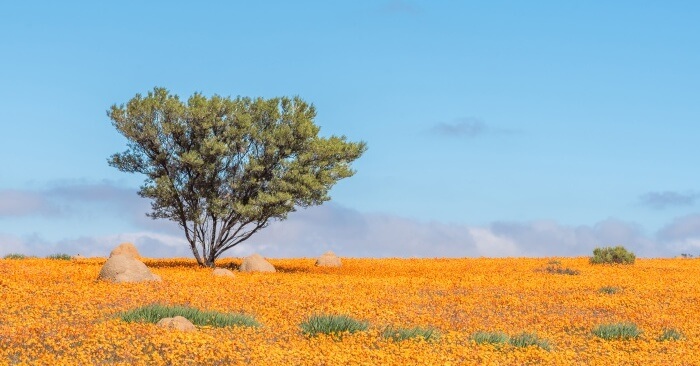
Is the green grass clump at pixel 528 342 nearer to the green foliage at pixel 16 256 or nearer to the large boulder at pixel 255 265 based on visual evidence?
the large boulder at pixel 255 265

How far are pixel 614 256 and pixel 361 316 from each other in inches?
1268

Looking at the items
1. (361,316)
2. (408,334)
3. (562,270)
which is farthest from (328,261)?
(408,334)

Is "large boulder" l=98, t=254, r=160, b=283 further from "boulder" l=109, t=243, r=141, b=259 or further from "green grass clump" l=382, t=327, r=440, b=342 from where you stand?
"boulder" l=109, t=243, r=141, b=259

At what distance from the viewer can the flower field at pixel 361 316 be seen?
13.4 meters

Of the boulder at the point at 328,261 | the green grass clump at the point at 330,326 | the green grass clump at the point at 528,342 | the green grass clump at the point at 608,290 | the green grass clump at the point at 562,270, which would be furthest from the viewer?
the boulder at the point at 328,261

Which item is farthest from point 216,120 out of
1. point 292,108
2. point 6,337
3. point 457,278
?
point 6,337

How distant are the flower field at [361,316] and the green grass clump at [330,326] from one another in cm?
37

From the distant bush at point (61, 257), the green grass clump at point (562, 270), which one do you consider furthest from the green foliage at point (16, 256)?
the green grass clump at point (562, 270)

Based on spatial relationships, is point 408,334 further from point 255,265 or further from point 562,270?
point 562,270

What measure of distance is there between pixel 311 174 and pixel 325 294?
1466 centimetres

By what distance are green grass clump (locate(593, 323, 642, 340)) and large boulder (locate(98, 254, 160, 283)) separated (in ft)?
54.1

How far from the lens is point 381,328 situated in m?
18.1

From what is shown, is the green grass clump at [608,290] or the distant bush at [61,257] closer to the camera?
the green grass clump at [608,290]

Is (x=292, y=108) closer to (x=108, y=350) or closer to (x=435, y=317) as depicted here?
(x=435, y=317)
